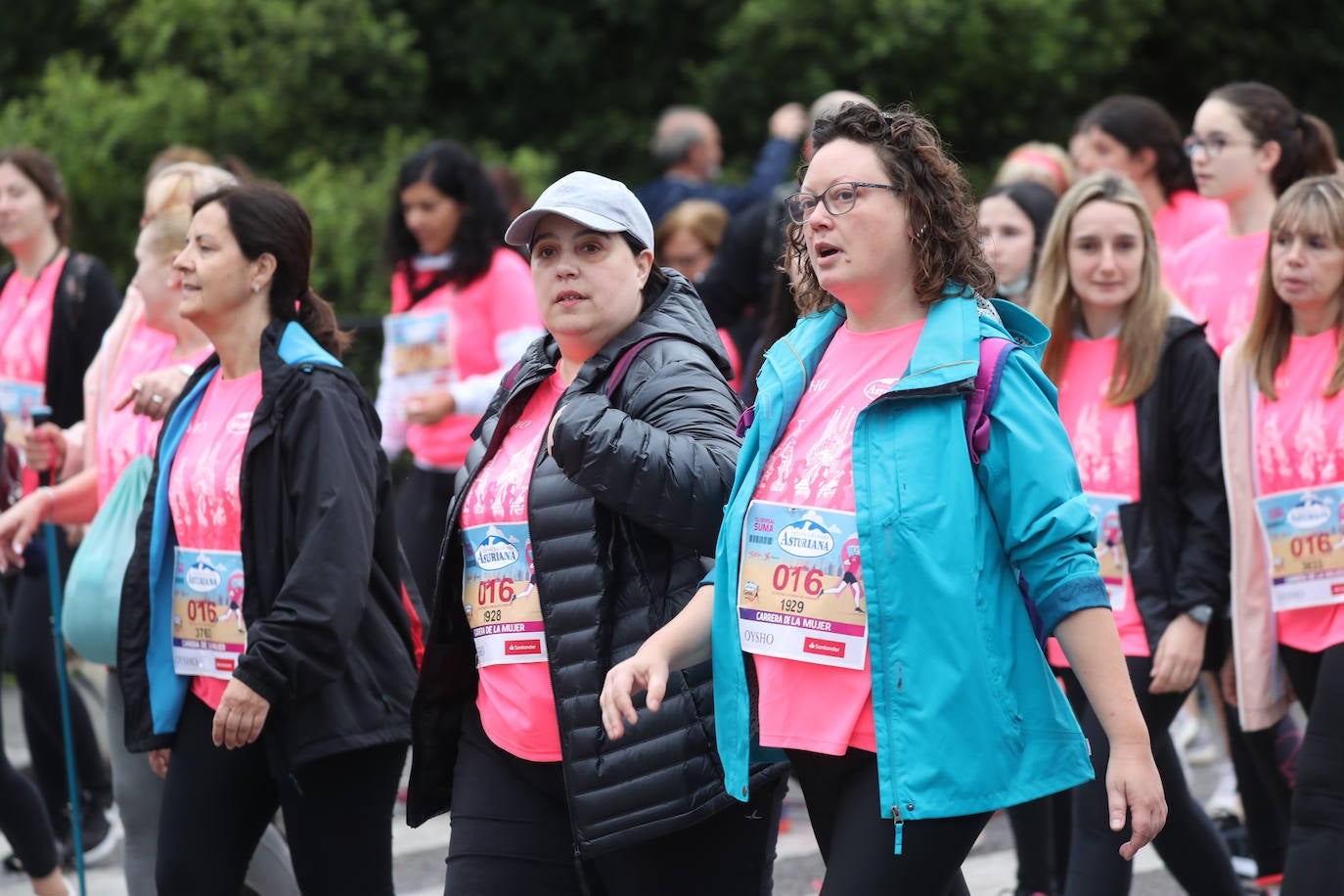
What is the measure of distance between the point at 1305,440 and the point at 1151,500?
17.3 inches

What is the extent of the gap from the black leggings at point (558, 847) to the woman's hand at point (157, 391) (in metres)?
1.56

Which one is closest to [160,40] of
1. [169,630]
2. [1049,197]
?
[1049,197]

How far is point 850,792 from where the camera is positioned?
3.33 m

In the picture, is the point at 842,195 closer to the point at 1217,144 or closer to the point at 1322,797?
the point at 1322,797

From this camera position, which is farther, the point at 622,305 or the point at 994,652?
the point at 622,305

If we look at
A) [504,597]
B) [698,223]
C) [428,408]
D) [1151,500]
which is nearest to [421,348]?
[428,408]

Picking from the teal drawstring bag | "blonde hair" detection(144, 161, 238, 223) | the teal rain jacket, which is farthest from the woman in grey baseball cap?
"blonde hair" detection(144, 161, 238, 223)

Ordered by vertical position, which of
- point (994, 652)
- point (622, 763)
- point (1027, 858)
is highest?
point (994, 652)

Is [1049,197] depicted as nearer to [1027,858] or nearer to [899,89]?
[1027,858]

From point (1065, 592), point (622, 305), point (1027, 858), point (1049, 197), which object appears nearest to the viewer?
point (1065, 592)

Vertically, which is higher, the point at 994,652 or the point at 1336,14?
the point at 1336,14

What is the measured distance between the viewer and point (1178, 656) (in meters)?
4.83

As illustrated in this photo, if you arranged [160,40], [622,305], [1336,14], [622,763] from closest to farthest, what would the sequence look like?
[622,763], [622,305], [160,40], [1336,14]

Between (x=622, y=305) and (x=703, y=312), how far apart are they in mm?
221
